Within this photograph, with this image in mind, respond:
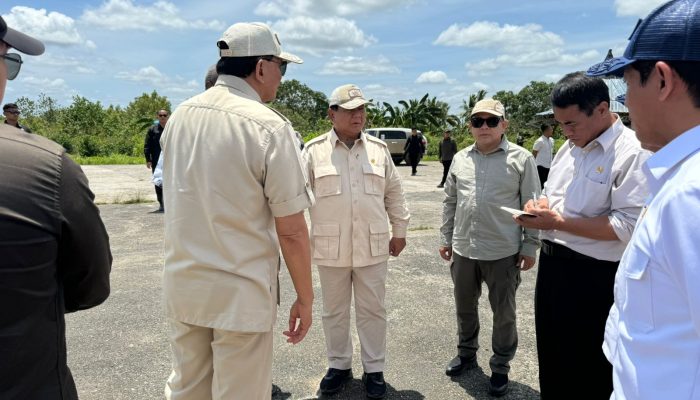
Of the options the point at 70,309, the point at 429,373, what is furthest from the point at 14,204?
the point at 429,373

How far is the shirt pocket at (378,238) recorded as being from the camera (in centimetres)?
322

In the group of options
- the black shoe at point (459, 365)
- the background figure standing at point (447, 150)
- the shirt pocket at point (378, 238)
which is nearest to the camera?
the shirt pocket at point (378, 238)

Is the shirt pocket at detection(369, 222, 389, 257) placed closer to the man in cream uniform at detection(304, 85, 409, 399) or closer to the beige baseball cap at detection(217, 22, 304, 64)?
the man in cream uniform at detection(304, 85, 409, 399)

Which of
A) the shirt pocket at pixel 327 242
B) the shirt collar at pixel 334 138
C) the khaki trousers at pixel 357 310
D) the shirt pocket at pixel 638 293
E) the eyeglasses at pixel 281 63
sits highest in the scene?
the eyeglasses at pixel 281 63

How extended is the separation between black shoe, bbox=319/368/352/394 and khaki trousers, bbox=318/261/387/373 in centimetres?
4

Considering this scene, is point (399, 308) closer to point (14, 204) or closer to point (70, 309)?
point (70, 309)

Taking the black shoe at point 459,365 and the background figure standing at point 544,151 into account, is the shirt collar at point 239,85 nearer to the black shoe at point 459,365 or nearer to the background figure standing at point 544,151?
the black shoe at point 459,365

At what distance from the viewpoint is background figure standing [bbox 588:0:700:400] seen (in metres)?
0.97

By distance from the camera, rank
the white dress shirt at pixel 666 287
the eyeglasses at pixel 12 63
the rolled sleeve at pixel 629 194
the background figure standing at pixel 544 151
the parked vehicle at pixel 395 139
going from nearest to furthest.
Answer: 1. the white dress shirt at pixel 666 287
2. the eyeglasses at pixel 12 63
3. the rolled sleeve at pixel 629 194
4. the background figure standing at pixel 544 151
5. the parked vehicle at pixel 395 139

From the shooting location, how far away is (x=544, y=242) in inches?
102

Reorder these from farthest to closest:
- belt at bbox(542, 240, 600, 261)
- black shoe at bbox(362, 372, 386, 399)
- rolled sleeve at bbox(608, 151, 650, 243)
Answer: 1. black shoe at bbox(362, 372, 386, 399)
2. belt at bbox(542, 240, 600, 261)
3. rolled sleeve at bbox(608, 151, 650, 243)

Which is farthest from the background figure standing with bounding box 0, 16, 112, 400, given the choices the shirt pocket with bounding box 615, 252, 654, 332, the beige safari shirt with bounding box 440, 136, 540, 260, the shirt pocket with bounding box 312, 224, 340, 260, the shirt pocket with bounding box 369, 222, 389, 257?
the beige safari shirt with bounding box 440, 136, 540, 260

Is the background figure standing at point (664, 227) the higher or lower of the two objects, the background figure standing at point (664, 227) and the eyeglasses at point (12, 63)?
the lower

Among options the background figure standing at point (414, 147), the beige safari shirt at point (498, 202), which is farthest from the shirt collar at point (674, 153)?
the background figure standing at point (414, 147)
